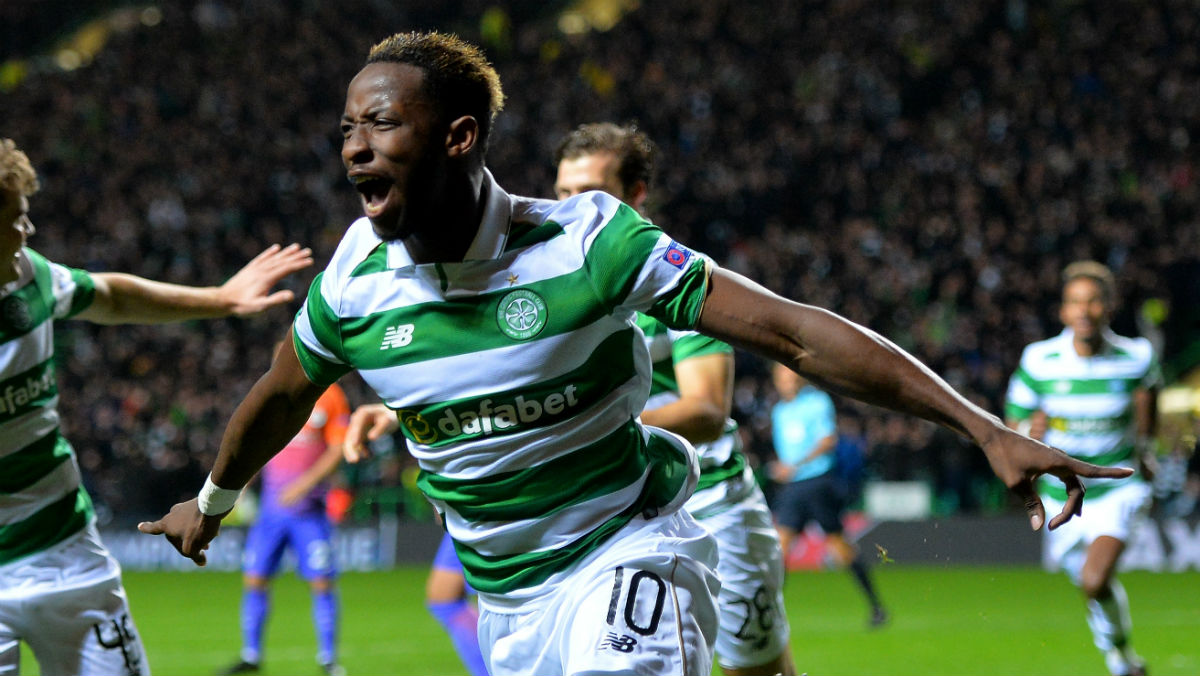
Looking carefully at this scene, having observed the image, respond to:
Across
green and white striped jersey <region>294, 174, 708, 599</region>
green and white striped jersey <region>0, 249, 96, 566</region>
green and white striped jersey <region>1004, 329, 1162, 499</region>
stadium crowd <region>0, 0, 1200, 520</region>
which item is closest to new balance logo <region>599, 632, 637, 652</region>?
green and white striped jersey <region>294, 174, 708, 599</region>

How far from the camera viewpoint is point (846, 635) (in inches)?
425

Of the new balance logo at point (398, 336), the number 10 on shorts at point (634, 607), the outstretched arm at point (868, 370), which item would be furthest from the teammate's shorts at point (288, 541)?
the outstretched arm at point (868, 370)

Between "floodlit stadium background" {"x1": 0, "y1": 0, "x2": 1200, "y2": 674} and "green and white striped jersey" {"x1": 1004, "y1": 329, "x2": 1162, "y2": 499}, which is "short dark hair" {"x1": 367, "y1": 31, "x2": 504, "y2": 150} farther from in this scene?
"floodlit stadium background" {"x1": 0, "y1": 0, "x2": 1200, "y2": 674}

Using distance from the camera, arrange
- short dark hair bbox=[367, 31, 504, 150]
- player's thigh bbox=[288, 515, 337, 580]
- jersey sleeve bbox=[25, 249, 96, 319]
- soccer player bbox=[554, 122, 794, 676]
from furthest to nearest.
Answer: player's thigh bbox=[288, 515, 337, 580], soccer player bbox=[554, 122, 794, 676], jersey sleeve bbox=[25, 249, 96, 319], short dark hair bbox=[367, 31, 504, 150]

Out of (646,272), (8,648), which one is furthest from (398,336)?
(8,648)

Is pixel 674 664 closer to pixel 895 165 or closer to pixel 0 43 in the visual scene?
pixel 895 165

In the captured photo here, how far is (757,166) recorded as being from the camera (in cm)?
2331

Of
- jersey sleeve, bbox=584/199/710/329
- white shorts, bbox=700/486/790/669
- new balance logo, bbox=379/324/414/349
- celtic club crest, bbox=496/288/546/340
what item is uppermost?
jersey sleeve, bbox=584/199/710/329

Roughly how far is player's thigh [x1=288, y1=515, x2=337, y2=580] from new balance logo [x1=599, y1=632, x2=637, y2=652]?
6.88 metres

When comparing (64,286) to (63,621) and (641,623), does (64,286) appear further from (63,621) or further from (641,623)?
(641,623)

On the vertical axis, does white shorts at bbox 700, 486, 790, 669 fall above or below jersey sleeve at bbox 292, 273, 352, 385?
below

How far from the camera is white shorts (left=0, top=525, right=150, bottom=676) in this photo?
434 cm

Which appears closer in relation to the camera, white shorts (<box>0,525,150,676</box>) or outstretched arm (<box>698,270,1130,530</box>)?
outstretched arm (<box>698,270,1130,530</box>)

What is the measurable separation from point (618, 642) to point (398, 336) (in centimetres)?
81
